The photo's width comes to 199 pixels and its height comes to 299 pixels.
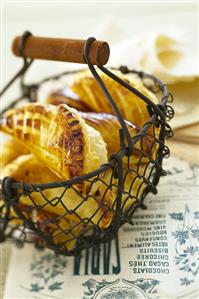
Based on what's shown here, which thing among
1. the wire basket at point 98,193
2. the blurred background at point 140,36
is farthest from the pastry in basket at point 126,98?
the blurred background at point 140,36

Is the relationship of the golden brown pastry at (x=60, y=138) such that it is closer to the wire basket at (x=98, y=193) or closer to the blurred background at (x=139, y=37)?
the wire basket at (x=98, y=193)

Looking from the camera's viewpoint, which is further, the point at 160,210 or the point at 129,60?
the point at 129,60

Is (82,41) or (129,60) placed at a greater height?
(129,60)

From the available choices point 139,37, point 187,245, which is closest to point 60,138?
point 187,245

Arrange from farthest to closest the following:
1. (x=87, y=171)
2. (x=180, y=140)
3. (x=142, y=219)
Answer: (x=180, y=140), (x=142, y=219), (x=87, y=171)

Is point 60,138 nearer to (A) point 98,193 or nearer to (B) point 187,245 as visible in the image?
(A) point 98,193

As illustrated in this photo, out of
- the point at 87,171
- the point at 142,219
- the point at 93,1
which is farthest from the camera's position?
the point at 93,1

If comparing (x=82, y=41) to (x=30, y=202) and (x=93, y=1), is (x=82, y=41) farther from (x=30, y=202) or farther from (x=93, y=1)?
(x=93, y=1)

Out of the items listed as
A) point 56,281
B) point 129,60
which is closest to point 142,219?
point 56,281
